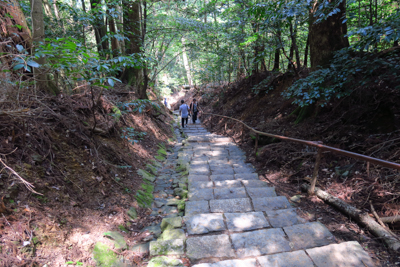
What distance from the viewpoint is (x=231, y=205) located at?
10.7 feet

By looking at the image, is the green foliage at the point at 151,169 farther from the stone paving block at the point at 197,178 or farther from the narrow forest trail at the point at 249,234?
the narrow forest trail at the point at 249,234

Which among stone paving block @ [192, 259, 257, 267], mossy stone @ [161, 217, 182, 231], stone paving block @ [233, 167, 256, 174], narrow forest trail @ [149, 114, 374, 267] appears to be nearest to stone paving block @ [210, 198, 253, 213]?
narrow forest trail @ [149, 114, 374, 267]

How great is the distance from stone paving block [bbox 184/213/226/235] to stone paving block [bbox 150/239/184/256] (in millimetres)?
249

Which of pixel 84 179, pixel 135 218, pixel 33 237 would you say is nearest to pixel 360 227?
pixel 135 218

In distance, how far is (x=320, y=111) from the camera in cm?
548

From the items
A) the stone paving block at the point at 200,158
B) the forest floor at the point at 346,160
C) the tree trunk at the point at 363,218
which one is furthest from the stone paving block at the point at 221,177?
the tree trunk at the point at 363,218

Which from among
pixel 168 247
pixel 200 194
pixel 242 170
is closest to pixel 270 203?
pixel 200 194

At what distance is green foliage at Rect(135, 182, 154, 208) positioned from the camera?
3.71 m

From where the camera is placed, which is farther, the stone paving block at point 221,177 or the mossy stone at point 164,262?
the stone paving block at point 221,177

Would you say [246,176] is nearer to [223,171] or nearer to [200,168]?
[223,171]

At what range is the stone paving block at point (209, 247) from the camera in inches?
87.7

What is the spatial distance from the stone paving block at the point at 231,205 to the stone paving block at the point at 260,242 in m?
0.65

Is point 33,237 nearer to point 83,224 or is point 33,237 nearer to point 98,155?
point 83,224

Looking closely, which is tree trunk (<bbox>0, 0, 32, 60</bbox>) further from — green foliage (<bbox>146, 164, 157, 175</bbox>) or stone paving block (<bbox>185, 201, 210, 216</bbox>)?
stone paving block (<bbox>185, 201, 210, 216</bbox>)
